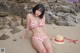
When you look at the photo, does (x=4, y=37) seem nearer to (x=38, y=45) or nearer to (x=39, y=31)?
(x=39, y=31)

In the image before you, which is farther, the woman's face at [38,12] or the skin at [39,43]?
the woman's face at [38,12]

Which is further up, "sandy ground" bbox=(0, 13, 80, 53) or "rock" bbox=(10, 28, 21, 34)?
"rock" bbox=(10, 28, 21, 34)

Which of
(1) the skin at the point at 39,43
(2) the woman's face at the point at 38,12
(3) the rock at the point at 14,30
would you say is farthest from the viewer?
(3) the rock at the point at 14,30

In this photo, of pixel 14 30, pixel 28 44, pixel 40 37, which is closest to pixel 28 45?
pixel 28 44

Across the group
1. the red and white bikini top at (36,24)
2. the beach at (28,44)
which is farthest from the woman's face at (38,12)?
the beach at (28,44)

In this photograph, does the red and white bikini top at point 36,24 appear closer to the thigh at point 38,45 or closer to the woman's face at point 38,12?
the woman's face at point 38,12

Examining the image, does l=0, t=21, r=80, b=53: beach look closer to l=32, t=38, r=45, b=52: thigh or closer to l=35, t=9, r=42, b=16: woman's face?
l=32, t=38, r=45, b=52: thigh

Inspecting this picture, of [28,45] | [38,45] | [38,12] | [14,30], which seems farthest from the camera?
[14,30]

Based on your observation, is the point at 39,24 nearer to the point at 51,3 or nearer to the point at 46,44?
the point at 46,44

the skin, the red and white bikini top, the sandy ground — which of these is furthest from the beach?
the red and white bikini top

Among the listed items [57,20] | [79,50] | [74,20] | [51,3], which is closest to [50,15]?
[57,20]

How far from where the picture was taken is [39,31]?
347 cm

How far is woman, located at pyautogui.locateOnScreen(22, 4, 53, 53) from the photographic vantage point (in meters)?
3.19

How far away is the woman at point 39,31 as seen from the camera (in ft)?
10.5
